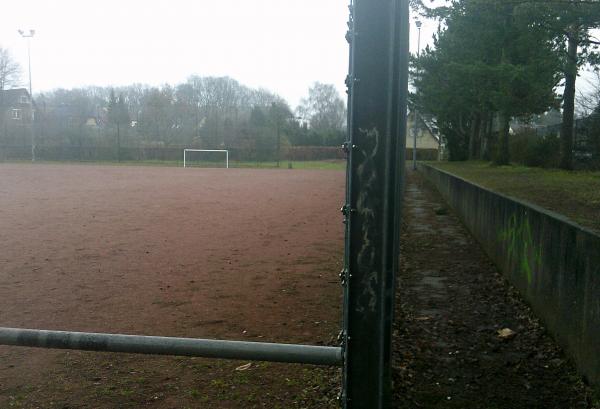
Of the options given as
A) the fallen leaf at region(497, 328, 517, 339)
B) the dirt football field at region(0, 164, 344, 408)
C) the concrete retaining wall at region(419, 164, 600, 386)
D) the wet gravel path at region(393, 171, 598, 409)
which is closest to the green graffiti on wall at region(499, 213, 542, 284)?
the concrete retaining wall at region(419, 164, 600, 386)

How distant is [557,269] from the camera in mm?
4977

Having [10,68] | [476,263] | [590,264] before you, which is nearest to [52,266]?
[476,263]

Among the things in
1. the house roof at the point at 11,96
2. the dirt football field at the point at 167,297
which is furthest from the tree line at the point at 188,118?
the dirt football field at the point at 167,297

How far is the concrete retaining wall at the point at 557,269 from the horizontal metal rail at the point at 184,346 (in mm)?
2154

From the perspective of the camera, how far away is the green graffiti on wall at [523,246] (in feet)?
19.3

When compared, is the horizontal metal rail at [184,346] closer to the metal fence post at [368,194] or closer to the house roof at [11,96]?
the metal fence post at [368,194]

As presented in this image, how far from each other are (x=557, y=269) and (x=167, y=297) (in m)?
4.11

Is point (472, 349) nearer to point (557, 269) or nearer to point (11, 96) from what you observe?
point (557, 269)

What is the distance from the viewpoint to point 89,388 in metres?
4.15

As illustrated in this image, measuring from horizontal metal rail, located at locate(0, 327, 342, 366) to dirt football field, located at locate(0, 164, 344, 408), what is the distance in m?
1.38

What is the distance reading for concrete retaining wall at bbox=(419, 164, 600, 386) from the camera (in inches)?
158

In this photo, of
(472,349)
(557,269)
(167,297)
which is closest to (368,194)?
(472,349)

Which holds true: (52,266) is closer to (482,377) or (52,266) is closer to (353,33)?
(482,377)

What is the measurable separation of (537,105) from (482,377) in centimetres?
2119
